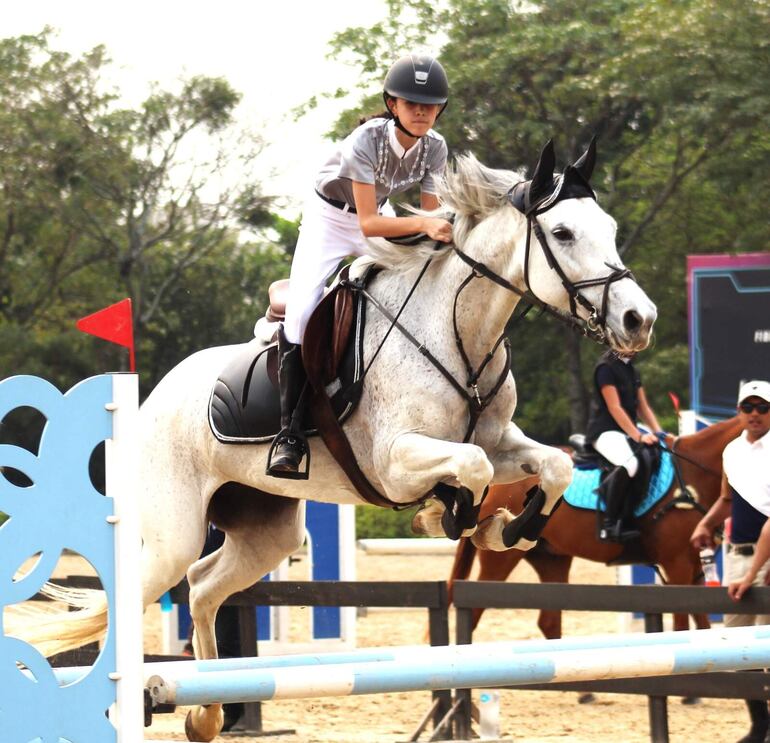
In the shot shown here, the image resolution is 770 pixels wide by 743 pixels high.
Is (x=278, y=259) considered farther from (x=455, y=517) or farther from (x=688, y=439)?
(x=455, y=517)

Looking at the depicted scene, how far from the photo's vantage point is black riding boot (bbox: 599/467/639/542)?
29.3 feet

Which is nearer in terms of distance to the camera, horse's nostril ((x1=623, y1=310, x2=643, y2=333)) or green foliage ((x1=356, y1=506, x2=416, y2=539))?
horse's nostril ((x1=623, y1=310, x2=643, y2=333))

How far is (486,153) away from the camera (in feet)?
74.2

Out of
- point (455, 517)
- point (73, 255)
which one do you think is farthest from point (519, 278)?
point (73, 255)

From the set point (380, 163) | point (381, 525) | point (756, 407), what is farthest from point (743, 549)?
point (381, 525)

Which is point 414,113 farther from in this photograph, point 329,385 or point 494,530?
point 494,530

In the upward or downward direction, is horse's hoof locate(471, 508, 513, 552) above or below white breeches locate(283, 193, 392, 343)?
below

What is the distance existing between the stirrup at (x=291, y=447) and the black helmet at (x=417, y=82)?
1.30 m

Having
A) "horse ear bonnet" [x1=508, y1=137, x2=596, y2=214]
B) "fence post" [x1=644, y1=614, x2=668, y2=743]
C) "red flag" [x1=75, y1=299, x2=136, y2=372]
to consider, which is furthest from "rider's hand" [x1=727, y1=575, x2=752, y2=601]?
"red flag" [x1=75, y1=299, x2=136, y2=372]

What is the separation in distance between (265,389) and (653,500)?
14.7 feet

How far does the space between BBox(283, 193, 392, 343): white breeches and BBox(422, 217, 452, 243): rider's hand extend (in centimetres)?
32

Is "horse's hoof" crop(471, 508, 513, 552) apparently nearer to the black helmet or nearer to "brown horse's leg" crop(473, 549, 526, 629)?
the black helmet

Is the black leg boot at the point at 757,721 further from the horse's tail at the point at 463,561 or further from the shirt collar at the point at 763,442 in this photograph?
the horse's tail at the point at 463,561

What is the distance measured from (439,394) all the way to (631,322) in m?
0.79
